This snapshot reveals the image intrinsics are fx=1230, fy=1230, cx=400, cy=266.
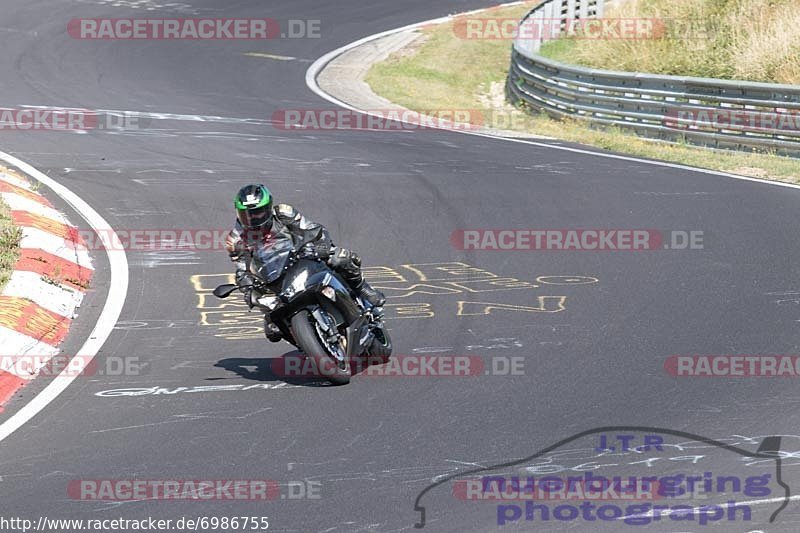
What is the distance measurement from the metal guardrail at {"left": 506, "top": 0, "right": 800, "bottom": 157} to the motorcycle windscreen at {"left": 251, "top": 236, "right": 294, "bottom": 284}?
1183 cm

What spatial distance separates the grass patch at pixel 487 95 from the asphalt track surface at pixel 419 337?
1.26 meters

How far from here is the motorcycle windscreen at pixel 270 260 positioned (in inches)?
340

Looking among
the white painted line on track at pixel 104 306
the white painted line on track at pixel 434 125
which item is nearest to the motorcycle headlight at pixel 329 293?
the white painted line on track at pixel 104 306

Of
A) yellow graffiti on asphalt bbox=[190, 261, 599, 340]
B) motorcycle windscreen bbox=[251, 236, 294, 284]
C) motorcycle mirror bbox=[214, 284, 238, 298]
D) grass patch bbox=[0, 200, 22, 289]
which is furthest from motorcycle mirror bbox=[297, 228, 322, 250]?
grass patch bbox=[0, 200, 22, 289]

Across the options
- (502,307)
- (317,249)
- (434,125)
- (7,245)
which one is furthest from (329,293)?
(434,125)

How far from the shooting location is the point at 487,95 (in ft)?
91.8

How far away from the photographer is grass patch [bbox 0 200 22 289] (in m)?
11.0

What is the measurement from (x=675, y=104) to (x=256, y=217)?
515 inches

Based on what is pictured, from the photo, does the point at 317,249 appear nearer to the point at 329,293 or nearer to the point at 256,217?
the point at 329,293

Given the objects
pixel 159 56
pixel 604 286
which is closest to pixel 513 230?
pixel 604 286

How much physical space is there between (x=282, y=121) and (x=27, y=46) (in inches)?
354

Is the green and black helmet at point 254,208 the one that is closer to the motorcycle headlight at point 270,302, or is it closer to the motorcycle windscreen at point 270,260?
the motorcycle windscreen at point 270,260

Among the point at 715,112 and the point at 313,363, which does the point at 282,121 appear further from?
the point at 313,363

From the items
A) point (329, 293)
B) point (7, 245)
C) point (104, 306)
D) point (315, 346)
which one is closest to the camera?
point (315, 346)
